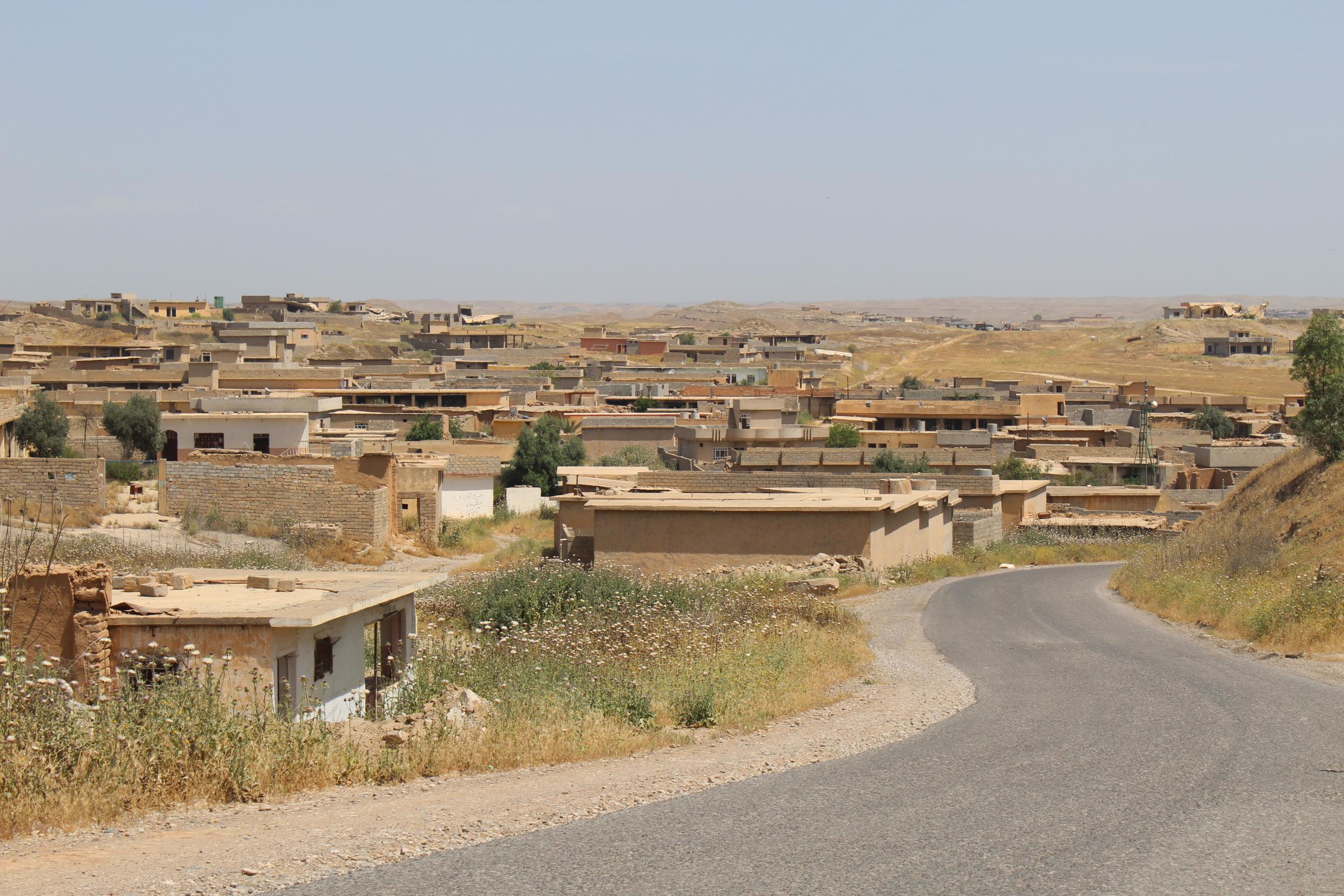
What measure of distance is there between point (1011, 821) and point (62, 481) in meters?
27.3

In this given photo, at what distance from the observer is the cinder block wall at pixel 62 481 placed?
29812 millimetres

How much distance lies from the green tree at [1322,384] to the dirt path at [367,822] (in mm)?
17535

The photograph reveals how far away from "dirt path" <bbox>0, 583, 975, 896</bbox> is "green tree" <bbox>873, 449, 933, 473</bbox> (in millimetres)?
30806

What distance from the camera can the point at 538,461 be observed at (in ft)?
139

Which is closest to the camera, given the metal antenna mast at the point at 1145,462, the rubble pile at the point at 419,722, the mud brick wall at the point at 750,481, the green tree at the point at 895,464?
the rubble pile at the point at 419,722

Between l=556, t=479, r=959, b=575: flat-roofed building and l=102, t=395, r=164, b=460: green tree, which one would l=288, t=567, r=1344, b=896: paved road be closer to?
l=556, t=479, r=959, b=575: flat-roofed building

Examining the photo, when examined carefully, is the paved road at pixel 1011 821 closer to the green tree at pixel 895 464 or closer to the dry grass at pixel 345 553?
the dry grass at pixel 345 553

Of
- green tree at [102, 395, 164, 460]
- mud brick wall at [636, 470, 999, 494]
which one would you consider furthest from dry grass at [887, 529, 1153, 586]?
green tree at [102, 395, 164, 460]

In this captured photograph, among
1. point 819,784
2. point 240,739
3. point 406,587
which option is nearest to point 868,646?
point 406,587

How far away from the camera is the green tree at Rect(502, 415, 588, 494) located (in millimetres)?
41938

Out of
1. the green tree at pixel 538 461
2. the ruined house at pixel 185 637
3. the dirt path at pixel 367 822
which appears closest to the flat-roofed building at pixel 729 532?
the ruined house at pixel 185 637

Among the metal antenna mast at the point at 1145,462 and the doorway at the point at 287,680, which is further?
the metal antenna mast at the point at 1145,462

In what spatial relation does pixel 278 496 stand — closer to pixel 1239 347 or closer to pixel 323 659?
pixel 323 659

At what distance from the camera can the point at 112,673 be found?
33.6 ft
